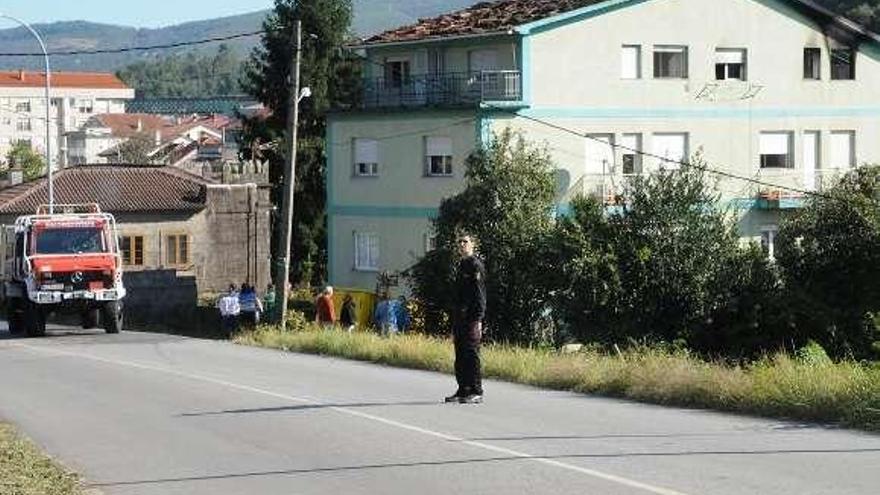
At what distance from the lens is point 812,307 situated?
36.0 m

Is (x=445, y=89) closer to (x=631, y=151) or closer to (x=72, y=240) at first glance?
(x=631, y=151)

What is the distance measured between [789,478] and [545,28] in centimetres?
3863

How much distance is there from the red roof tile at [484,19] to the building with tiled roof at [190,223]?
11.0m

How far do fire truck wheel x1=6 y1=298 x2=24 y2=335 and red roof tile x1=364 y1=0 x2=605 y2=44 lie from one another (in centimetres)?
1830

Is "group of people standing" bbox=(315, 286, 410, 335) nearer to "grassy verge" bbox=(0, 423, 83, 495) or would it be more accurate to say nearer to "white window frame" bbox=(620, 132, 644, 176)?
"white window frame" bbox=(620, 132, 644, 176)

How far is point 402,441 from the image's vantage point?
44.1 ft

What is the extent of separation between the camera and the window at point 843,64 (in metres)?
55.3

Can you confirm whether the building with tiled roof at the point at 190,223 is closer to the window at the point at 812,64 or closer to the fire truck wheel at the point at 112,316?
the window at the point at 812,64

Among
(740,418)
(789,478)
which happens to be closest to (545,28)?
(740,418)

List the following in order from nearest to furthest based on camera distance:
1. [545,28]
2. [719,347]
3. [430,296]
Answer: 1. [719,347]
2. [430,296]
3. [545,28]

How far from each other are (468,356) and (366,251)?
37.7 meters

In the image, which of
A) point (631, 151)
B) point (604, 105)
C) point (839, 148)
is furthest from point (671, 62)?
point (839, 148)

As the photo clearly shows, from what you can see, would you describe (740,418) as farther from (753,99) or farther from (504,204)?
(753,99)

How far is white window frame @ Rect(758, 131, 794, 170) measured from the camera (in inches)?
2094
